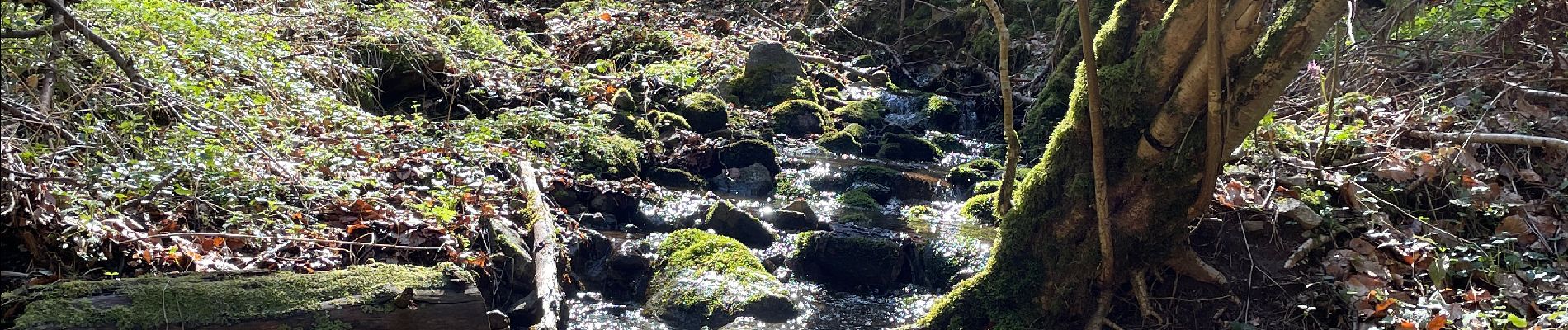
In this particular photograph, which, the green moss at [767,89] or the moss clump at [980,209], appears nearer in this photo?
the moss clump at [980,209]

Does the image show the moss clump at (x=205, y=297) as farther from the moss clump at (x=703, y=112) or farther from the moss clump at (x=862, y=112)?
the moss clump at (x=862, y=112)

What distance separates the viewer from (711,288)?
229 inches

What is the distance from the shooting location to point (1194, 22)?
398cm

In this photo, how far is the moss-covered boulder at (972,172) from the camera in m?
8.81

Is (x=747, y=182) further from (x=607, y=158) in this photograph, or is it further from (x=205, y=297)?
(x=205, y=297)

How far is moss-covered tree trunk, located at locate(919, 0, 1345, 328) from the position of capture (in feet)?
12.8

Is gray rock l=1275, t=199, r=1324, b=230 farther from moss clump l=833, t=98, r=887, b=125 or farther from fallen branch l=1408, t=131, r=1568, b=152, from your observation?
moss clump l=833, t=98, r=887, b=125

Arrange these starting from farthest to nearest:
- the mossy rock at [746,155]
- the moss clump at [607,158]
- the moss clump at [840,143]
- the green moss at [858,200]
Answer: the moss clump at [840,143] → the mossy rock at [746,155] → the green moss at [858,200] → the moss clump at [607,158]

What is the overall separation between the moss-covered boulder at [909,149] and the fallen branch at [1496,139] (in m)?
5.32

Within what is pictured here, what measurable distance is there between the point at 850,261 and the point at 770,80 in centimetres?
535

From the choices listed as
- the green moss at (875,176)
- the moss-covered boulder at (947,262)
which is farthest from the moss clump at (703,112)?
the moss-covered boulder at (947,262)

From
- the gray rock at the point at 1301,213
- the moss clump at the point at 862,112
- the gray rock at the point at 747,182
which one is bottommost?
the moss clump at the point at 862,112

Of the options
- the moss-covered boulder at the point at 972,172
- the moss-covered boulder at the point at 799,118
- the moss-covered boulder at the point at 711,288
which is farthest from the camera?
the moss-covered boulder at the point at 799,118

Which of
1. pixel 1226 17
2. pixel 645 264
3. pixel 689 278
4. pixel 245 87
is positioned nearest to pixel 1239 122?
pixel 1226 17
